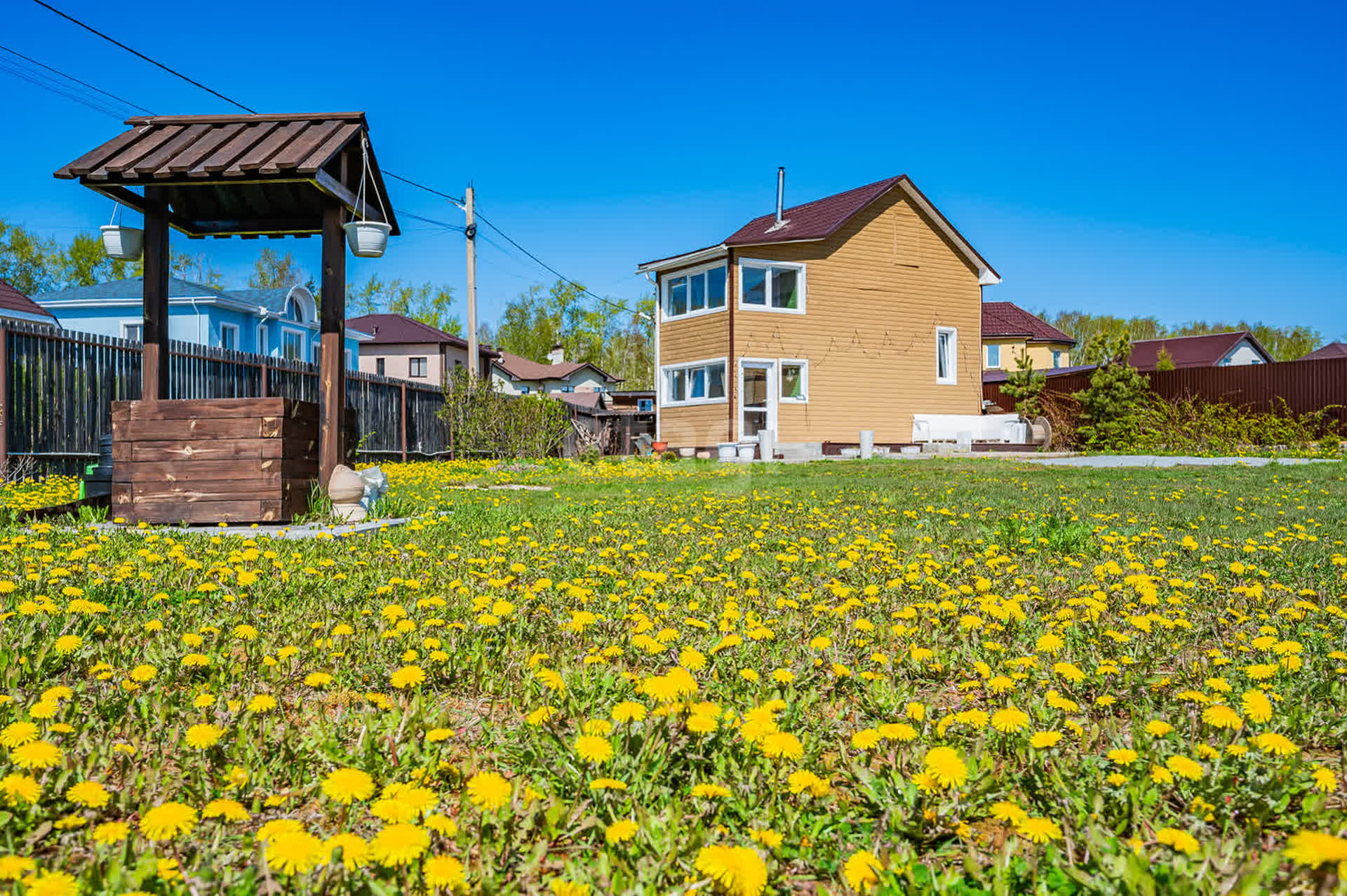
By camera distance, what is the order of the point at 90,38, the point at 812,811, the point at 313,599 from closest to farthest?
the point at 812,811
the point at 313,599
the point at 90,38

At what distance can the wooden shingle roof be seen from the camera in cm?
645

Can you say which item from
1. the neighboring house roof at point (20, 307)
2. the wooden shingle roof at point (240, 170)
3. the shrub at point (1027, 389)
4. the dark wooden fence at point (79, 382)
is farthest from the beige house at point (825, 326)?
the neighboring house roof at point (20, 307)

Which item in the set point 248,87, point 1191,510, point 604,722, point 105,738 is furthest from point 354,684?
point 248,87

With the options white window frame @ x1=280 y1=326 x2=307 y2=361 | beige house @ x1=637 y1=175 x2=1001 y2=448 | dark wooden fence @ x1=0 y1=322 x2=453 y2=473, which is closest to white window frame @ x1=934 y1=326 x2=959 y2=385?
beige house @ x1=637 y1=175 x2=1001 y2=448

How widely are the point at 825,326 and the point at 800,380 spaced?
5.57 ft

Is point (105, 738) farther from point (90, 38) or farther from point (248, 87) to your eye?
point (248, 87)

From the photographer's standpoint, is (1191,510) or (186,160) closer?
(186,160)

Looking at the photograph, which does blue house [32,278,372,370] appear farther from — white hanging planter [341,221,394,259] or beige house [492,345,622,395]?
beige house [492,345,622,395]

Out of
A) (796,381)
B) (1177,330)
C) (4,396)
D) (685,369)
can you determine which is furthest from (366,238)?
(1177,330)

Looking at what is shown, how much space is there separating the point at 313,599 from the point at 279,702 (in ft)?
4.43

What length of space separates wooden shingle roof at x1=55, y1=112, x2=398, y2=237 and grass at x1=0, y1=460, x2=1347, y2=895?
3076 mm

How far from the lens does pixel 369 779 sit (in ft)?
5.18

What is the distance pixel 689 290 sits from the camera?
23.5 m

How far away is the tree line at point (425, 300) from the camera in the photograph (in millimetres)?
46875
